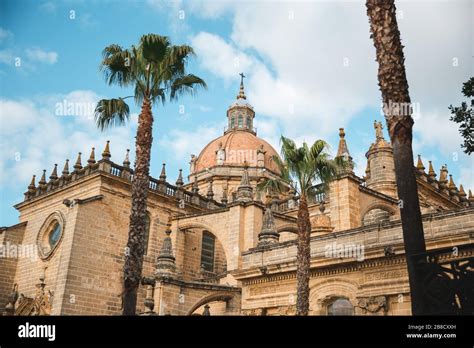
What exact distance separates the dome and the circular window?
21.0 meters

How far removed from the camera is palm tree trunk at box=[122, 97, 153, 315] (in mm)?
11055

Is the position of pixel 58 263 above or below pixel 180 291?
above

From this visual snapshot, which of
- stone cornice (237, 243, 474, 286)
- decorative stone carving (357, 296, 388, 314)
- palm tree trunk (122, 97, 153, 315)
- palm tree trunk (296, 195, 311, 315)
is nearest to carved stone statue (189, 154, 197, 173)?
stone cornice (237, 243, 474, 286)

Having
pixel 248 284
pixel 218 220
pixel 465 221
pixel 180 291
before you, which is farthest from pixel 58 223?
pixel 465 221

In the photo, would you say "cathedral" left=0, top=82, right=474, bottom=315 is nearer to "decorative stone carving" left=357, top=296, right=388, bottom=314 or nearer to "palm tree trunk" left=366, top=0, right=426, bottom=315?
"decorative stone carving" left=357, top=296, right=388, bottom=314

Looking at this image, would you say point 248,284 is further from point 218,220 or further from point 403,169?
point 403,169

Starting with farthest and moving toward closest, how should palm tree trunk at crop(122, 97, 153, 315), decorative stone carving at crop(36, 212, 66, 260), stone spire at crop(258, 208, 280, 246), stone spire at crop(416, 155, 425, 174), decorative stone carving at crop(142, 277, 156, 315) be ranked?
stone spire at crop(416, 155, 425, 174)
decorative stone carving at crop(36, 212, 66, 260)
stone spire at crop(258, 208, 280, 246)
decorative stone carving at crop(142, 277, 156, 315)
palm tree trunk at crop(122, 97, 153, 315)

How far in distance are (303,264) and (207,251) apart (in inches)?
708

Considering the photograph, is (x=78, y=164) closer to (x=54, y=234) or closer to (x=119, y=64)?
(x=54, y=234)

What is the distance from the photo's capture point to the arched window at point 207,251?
3078 centimetres

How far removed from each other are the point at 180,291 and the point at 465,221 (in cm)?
1107
